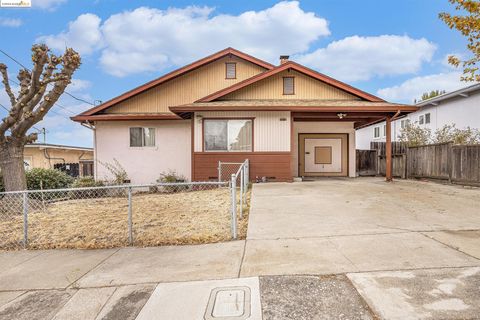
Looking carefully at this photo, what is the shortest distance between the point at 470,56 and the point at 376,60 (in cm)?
1288

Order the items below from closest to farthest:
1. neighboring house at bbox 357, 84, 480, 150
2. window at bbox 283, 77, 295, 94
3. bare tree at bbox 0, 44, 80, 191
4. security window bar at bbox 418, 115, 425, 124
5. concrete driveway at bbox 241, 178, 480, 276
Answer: concrete driveway at bbox 241, 178, 480, 276 → bare tree at bbox 0, 44, 80, 191 → window at bbox 283, 77, 295, 94 → neighboring house at bbox 357, 84, 480, 150 → security window bar at bbox 418, 115, 425, 124

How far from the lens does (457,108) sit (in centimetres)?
1767

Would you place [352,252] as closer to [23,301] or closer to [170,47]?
[23,301]

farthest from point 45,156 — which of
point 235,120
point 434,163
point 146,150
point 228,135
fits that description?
point 434,163

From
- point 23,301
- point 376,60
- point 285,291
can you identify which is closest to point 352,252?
A: point 285,291

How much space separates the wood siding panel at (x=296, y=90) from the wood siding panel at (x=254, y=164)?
8.95ft

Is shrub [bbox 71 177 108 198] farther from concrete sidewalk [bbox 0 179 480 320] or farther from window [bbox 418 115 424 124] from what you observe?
window [bbox 418 115 424 124]

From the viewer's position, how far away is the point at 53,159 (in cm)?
2047

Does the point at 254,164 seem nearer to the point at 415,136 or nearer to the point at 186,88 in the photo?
the point at 186,88

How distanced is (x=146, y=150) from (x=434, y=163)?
12.7 meters

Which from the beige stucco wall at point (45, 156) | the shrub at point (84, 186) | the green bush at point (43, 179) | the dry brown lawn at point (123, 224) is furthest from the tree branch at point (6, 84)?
the beige stucco wall at point (45, 156)

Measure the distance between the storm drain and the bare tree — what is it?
816 cm

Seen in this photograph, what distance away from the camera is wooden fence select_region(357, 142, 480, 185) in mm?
10203

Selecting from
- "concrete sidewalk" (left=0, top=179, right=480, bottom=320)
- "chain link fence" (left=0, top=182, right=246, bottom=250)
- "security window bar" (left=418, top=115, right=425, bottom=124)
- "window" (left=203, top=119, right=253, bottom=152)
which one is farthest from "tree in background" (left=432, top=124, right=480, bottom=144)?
"chain link fence" (left=0, top=182, right=246, bottom=250)
